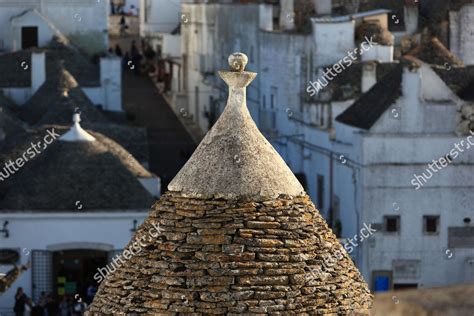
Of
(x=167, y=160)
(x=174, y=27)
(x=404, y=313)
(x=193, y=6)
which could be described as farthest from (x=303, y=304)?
(x=174, y=27)

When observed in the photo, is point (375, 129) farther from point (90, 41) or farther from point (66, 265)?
point (90, 41)

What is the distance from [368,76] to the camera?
66125 millimetres

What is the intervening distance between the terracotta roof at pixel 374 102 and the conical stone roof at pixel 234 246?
121 feet

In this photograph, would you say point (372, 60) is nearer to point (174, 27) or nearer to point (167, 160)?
point (167, 160)

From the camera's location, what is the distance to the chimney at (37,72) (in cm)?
7750

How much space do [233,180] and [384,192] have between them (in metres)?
37.0

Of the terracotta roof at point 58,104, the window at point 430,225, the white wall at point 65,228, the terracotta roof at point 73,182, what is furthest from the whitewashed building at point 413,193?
the terracotta roof at point 58,104

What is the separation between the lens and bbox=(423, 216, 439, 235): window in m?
56.9

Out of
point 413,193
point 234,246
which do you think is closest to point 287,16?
point 413,193

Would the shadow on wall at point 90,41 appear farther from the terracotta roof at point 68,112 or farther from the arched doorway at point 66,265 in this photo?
the arched doorway at point 66,265

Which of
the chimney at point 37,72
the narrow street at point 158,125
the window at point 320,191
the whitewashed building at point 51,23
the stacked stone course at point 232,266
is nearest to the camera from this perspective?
the stacked stone course at point 232,266

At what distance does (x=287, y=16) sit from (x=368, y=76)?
14.2 m

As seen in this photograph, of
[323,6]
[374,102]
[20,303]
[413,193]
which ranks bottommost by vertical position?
[20,303]

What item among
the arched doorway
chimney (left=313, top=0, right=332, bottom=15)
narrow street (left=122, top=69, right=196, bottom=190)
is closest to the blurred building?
chimney (left=313, top=0, right=332, bottom=15)
